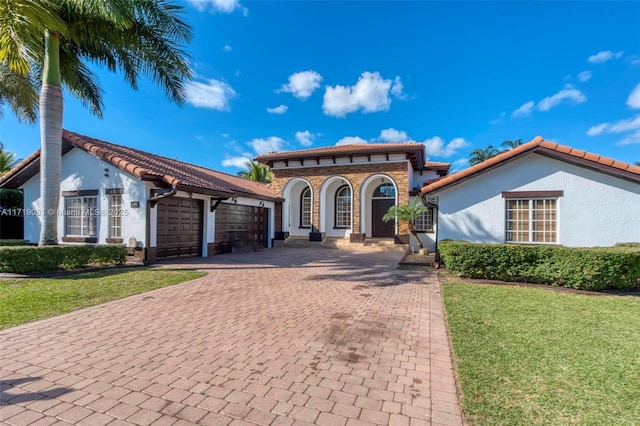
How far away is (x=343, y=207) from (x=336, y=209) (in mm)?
508

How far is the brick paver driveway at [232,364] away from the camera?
9.02 ft

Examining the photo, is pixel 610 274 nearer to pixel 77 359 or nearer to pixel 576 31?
pixel 576 31

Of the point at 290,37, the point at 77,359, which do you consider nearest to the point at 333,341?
the point at 77,359

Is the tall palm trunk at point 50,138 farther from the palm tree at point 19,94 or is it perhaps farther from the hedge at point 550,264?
the hedge at point 550,264

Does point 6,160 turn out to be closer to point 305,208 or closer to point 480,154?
point 305,208

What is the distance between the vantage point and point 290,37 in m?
14.9

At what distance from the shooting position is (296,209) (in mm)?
21609

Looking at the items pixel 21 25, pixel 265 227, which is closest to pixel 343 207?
pixel 265 227

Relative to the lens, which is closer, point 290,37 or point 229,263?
point 229,263

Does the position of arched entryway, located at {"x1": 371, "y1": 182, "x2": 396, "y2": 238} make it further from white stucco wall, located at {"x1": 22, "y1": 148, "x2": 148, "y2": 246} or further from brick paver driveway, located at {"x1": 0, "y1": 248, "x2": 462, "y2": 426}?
brick paver driveway, located at {"x1": 0, "y1": 248, "x2": 462, "y2": 426}

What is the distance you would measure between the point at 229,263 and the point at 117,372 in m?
8.69

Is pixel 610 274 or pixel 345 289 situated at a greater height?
pixel 610 274

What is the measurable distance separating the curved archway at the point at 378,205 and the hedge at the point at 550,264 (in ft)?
34.6

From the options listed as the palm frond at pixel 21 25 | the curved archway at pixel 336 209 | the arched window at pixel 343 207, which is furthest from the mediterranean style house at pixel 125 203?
the arched window at pixel 343 207
